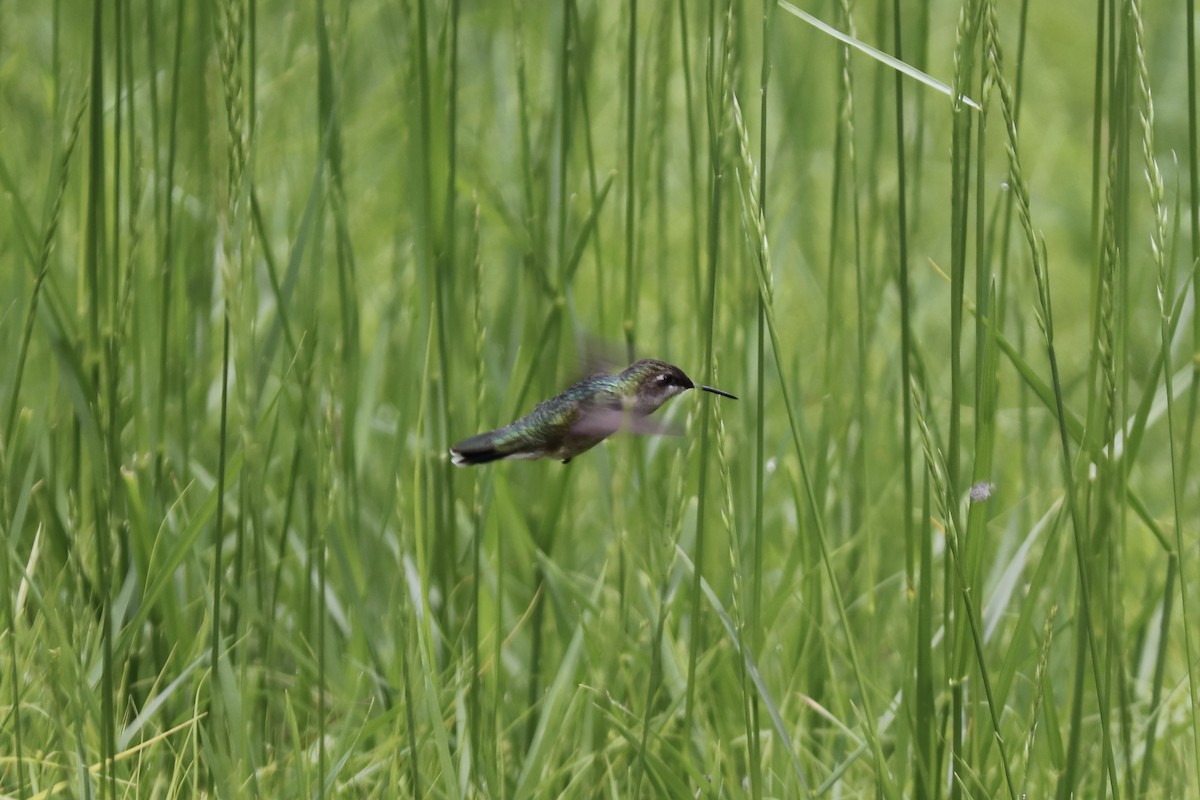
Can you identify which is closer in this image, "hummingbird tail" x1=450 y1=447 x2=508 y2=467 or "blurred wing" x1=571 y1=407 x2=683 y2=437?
"blurred wing" x1=571 y1=407 x2=683 y2=437

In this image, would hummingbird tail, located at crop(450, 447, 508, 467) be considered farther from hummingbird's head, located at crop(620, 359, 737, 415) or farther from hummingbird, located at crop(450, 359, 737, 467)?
hummingbird's head, located at crop(620, 359, 737, 415)

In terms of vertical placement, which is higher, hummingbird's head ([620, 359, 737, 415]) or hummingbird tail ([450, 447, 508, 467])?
hummingbird's head ([620, 359, 737, 415])

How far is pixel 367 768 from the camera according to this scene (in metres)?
1.34

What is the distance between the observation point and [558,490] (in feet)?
5.57

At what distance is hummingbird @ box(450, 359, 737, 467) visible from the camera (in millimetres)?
1197

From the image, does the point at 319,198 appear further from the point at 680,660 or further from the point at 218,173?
the point at 218,173

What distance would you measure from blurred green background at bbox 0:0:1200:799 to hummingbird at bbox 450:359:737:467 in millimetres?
58

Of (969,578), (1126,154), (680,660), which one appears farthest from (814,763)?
(1126,154)

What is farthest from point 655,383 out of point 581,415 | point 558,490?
point 558,490

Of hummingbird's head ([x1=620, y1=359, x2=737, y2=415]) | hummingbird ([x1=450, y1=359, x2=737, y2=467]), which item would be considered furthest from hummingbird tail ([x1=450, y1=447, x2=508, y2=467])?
hummingbird's head ([x1=620, y1=359, x2=737, y2=415])

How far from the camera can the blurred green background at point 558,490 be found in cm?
110

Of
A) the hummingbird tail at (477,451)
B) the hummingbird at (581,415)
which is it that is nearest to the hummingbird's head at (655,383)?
the hummingbird at (581,415)

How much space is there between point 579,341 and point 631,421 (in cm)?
66

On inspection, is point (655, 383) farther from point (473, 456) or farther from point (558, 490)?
point (558, 490)
